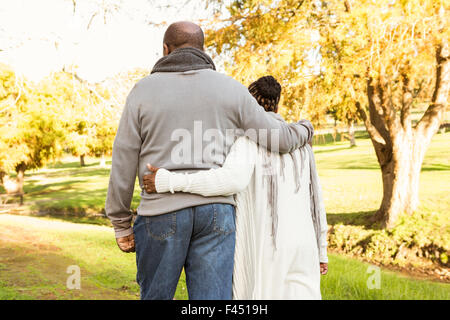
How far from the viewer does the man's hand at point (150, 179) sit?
187cm

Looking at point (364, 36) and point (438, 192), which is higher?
point (364, 36)

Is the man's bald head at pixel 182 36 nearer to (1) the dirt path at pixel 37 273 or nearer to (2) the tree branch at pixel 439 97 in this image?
(1) the dirt path at pixel 37 273

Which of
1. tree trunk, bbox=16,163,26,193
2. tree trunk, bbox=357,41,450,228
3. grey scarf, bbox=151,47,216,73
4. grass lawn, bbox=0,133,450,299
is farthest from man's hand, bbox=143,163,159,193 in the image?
tree trunk, bbox=16,163,26,193

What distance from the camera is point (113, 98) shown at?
25.6ft

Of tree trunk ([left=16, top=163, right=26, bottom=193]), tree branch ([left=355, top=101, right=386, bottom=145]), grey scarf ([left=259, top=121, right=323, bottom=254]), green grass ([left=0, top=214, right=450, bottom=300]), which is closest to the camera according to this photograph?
grey scarf ([left=259, top=121, right=323, bottom=254])

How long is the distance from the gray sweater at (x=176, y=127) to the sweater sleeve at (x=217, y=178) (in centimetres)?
4

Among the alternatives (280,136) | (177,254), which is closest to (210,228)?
(177,254)

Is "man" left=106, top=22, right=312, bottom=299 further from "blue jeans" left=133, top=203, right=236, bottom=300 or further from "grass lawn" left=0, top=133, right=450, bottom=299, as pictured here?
"grass lawn" left=0, top=133, right=450, bottom=299

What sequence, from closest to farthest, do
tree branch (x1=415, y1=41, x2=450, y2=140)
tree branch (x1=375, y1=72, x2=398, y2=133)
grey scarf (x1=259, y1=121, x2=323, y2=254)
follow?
1. grey scarf (x1=259, y1=121, x2=323, y2=254)
2. tree branch (x1=415, y1=41, x2=450, y2=140)
3. tree branch (x1=375, y1=72, x2=398, y2=133)

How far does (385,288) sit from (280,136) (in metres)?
4.29

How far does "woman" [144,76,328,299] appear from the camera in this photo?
6.78ft

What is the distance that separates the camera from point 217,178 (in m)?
1.88

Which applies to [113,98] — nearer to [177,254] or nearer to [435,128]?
[177,254]

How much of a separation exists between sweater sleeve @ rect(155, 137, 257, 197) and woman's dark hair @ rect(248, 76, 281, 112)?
368 mm
